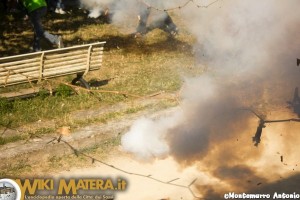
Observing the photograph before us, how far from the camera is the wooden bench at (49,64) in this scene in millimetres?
7297

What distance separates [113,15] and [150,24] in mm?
1686

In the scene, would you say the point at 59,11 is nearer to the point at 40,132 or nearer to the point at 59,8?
the point at 59,8

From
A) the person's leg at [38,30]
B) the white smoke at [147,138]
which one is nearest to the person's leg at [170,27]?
the person's leg at [38,30]

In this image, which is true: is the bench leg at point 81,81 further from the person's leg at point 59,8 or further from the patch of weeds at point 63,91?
the person's leg at point 59,8

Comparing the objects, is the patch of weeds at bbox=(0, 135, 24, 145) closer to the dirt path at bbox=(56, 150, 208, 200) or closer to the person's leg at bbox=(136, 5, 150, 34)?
the dirt path at bbox=(56, 150, 208, 200)

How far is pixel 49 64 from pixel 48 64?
0.07 feet

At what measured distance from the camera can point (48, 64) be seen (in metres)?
7.79

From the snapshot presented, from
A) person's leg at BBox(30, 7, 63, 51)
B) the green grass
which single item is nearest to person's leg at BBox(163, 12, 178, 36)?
the green grass

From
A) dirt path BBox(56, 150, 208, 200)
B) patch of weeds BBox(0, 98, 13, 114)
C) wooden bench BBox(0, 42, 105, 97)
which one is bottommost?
dirt path BBox(56, 150, 208, 200)

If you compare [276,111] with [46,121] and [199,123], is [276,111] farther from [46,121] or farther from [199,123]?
[46,121]

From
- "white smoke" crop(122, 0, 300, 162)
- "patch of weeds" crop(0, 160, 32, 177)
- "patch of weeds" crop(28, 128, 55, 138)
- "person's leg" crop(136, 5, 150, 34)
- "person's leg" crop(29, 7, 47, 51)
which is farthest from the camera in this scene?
"person's leg" crop(136, 5, 150, 34)

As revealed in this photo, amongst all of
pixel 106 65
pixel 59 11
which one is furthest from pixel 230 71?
pixel 59 11

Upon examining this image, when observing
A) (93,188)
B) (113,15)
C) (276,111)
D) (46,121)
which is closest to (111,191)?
(93,188)

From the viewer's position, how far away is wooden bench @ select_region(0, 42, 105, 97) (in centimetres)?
730
